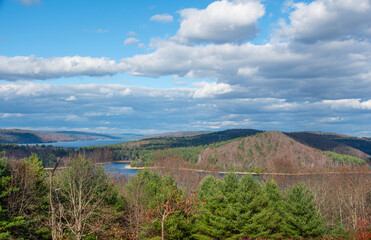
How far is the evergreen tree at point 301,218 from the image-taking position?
101 feet

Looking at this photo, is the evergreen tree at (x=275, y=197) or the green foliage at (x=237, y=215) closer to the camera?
the green foliage at (x=237, y=215)

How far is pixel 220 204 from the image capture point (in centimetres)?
3038

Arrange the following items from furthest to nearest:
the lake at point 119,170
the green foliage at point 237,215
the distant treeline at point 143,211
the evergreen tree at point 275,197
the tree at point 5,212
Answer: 1. the lake at point 119,170
2. the evergreen tree at point 275,197
3. the green foliage at point 237,215
4. the distant treeline at point 143,211
5. the tree at point 5,212

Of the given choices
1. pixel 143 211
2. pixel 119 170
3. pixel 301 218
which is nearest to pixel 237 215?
pixel 301 218

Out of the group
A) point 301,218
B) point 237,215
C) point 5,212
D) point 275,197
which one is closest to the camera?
point 5,212

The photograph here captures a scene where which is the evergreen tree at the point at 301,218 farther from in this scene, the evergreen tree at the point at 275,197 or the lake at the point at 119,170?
the lake at the point at 119,170

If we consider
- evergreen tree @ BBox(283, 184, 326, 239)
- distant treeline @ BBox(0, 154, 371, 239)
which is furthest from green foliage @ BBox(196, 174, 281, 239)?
evergreen tree @ BBox(283, 184, 326, 239)

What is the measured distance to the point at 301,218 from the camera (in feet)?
102

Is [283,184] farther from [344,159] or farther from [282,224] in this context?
[344,159]

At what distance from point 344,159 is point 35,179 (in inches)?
7415

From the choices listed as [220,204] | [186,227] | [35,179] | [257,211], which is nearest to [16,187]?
[35,179]

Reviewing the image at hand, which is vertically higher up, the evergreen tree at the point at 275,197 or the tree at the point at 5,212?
the tree at the point at 5,212

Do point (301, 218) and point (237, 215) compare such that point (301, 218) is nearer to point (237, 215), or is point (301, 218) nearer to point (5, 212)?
point (237, 215)

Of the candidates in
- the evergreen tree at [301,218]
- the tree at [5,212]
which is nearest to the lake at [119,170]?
the tree at [5,212]
